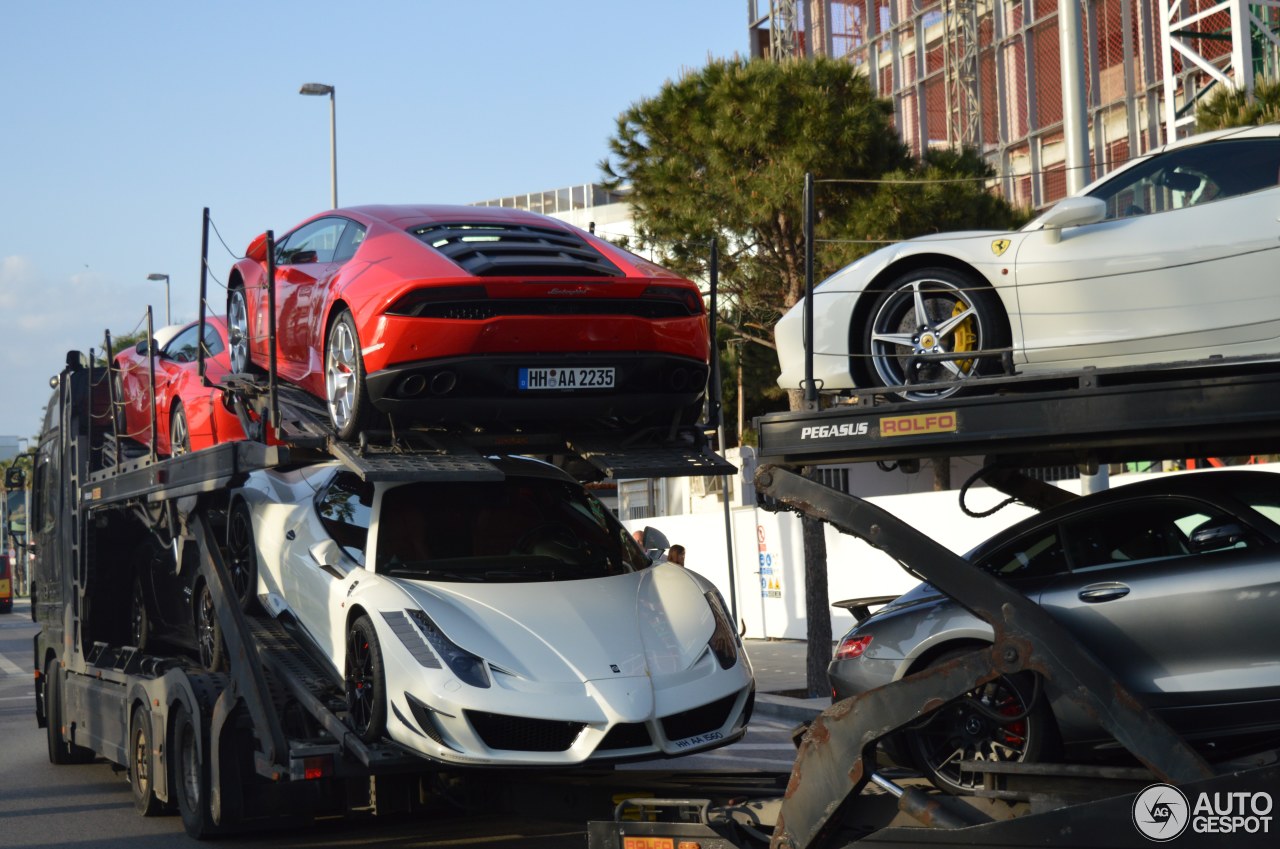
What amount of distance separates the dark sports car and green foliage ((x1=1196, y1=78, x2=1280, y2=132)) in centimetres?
952

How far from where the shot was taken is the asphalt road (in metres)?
7.98

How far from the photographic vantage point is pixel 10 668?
2380 cm

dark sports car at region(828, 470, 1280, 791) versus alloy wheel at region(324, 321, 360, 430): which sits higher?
alloy wheel at region(324, 321, 360, 430)

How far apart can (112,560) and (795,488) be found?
745cm

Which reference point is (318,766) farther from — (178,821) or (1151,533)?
(1151,533)

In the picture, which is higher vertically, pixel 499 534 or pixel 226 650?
pixel 499 534

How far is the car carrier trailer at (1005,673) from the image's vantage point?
165 inches

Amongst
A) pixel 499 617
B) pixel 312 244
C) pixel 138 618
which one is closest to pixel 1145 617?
pixel 499 617

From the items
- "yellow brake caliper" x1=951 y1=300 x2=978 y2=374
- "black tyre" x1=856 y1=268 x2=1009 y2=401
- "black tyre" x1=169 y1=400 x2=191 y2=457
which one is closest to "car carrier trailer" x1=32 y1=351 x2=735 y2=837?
"black tyre" x1=169 y1=400 x2=191 y2=457

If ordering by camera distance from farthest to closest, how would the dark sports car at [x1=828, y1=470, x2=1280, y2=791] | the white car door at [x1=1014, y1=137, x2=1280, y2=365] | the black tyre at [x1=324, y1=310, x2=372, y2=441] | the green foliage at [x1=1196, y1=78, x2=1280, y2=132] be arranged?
the green foliage at [x1=1196, y1=78, x2=1280, y2=132] → the black tyre at [x1=324, y1=310, x2=372, y2=441] → the white car door at [x1=1014, y1=137, x2=1280, y2=365] → the dark sports car at [x1=828, y1=470, x2=1280, y2=791]

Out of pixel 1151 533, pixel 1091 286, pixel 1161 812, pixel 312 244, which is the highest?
pixel 312 244

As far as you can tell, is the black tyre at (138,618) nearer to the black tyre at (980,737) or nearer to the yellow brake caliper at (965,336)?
the black tyre at (980,737)

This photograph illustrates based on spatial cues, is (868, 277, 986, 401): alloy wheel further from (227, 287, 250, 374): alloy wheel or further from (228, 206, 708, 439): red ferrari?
(227, 287, 250, 374): alloy wheel

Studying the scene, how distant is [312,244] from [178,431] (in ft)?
8.45
